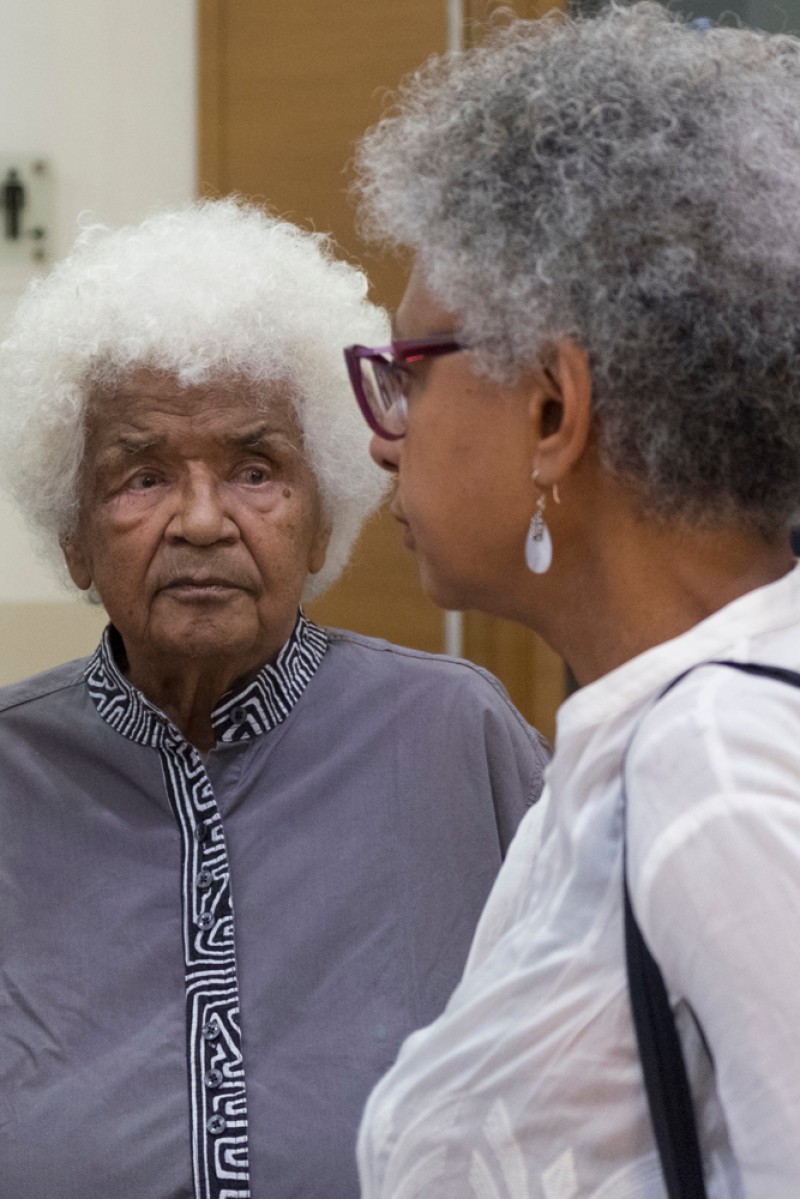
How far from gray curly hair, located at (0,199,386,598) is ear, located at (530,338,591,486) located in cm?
95

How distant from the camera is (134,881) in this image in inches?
74.5

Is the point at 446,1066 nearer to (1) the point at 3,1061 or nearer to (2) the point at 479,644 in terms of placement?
(1) the point at 3,1061

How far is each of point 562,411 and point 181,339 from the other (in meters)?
1.01

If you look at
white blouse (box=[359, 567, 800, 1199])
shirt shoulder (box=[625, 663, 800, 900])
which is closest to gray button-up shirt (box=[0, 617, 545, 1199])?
white blouse (box=[359, 567, 800, 1199])

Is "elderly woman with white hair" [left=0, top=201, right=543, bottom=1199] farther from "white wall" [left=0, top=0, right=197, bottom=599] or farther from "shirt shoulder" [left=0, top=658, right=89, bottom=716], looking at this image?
"white wall" [left=0, top=0, right=197, bottom=599]

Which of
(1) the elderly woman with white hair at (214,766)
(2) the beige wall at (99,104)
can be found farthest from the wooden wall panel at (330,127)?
(1) the elderly woman with white hair at (214,766)

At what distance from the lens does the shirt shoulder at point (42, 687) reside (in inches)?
82.0

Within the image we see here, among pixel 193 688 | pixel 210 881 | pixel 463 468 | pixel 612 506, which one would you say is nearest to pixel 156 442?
pixel 193 688

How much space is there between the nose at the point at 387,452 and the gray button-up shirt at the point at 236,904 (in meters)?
0.74

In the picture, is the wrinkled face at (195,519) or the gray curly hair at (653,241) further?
the wrinkled face at (195,519)

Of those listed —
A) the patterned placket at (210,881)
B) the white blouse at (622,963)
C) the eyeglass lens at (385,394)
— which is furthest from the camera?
the patterned placket at (210,881)

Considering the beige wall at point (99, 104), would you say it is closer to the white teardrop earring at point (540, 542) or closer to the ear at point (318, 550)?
the ear at point (318, 550)

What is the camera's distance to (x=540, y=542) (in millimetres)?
1147

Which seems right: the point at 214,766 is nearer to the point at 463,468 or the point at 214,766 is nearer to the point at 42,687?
the point at 42,687
